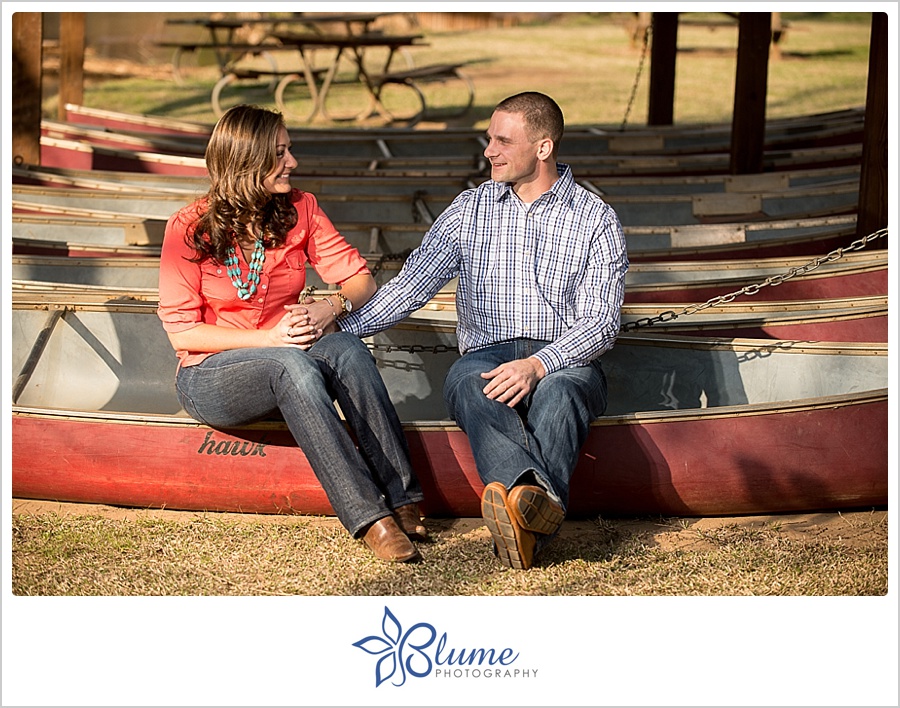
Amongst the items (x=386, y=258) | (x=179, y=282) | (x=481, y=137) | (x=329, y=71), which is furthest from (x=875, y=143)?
(x=329, y=71)

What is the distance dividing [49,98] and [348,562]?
53.3 feet

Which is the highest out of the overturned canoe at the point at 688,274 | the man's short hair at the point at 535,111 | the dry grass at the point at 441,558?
the man's short hair at the point at 535,111

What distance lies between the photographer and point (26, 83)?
7789mm

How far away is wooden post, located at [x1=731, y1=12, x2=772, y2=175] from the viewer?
7.47m

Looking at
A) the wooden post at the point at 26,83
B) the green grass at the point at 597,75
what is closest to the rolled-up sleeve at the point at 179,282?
the wooden post at the point at 26,83

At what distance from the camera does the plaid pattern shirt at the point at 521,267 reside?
12.9ft

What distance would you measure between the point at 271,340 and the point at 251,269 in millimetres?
252

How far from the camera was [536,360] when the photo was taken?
12.3 ft

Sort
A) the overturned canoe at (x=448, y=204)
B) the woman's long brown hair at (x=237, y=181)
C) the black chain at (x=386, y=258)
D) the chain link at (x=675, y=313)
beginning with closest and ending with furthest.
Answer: the woman's long brown hair at (x=237, y=181) < the chain link at (x=675, y=313) < the black chain at (x=386, y=258) < the overturned canoe at (x=448, y=204)

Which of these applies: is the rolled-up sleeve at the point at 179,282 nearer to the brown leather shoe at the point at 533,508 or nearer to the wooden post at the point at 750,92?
the brown leather shoe at the point at 533,508

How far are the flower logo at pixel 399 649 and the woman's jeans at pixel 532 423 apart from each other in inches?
19.7

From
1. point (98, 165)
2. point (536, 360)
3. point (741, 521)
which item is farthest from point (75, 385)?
point (98, 165)

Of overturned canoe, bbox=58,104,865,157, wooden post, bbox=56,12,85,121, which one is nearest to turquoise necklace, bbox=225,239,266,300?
overturned canoe, bbox=58,104,865,157

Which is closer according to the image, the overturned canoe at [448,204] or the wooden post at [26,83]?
the overturned canoe at [448,204]
